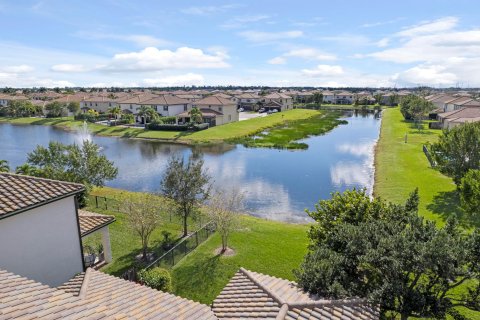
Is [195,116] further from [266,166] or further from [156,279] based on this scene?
[156,279]


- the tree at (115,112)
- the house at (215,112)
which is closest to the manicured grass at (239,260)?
the house at (215,112)

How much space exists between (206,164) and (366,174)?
2034 centimetres

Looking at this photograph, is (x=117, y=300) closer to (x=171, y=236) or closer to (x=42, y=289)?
(x=42, y=289)

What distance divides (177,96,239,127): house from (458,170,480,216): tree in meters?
61.7

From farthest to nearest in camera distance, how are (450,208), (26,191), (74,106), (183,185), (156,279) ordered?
(74,106), (450,208), (183,185), (156,279), (26,191)

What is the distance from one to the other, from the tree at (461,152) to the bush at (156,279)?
2521cm

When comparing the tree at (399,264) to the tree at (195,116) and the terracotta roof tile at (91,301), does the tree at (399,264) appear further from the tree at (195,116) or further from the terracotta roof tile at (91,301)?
the tree at (195,116)

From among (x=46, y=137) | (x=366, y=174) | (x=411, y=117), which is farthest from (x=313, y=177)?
(x=411, y=117)

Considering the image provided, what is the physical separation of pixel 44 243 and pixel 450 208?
2859cm

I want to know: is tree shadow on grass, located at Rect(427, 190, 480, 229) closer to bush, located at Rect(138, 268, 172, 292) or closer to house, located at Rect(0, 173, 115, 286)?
bush, located at Rect(138, 268, 172, 292)

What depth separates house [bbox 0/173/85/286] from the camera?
12.5 meters

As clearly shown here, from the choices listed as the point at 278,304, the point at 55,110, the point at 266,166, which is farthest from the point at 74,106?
the point at 278,304

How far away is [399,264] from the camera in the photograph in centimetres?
982

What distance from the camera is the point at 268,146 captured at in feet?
191
